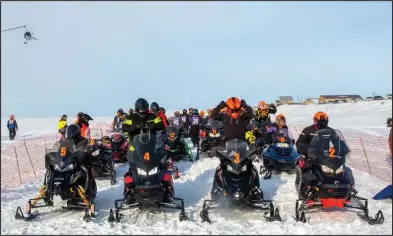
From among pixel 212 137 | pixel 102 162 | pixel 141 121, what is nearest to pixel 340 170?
pixel 141 121

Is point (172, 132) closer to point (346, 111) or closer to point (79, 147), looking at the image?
point (79, 147)

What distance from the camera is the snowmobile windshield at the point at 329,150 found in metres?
7.23

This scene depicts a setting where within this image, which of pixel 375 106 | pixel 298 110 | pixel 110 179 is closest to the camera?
pixel 110 179

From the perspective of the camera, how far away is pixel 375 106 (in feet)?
146

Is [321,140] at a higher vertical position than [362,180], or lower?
higher

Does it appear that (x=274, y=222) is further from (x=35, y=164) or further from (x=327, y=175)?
(x=35, y=164)

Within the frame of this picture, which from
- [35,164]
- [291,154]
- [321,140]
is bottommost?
[35,164]

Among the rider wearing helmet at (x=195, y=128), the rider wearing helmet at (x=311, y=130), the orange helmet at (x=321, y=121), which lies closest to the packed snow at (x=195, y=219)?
the rider wearing helmet at (x=311, y=130)

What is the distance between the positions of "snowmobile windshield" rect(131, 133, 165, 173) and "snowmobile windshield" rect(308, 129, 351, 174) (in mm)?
2805

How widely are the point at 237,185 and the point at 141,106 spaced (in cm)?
249

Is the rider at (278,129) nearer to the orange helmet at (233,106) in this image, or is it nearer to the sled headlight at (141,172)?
the orange helmet at (233,106)

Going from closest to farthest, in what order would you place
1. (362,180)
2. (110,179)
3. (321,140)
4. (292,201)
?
(321,140), (292,201), (362,180), (110,179)

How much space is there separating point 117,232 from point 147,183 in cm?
101

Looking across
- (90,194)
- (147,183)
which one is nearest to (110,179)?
(90,194)
